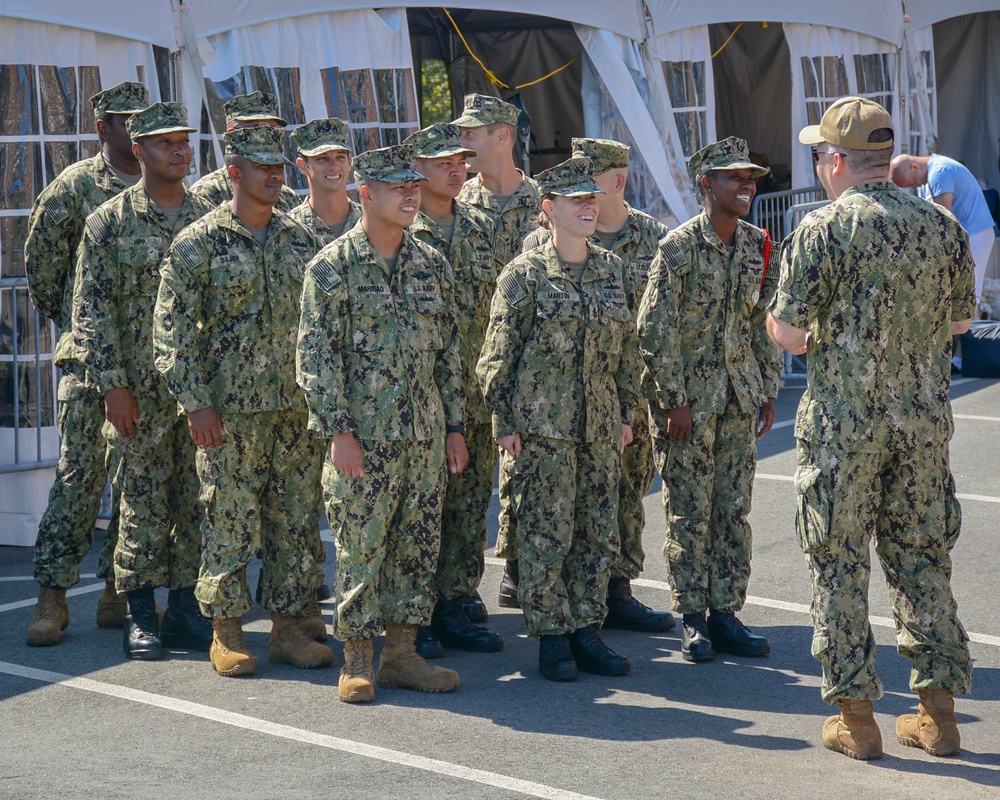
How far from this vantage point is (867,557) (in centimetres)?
469

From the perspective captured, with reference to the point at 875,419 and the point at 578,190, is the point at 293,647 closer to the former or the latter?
the point at 578,190

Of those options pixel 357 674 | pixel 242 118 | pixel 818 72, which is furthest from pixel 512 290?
pixel 818 72

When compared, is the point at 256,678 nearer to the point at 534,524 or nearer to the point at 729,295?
the point at 534,524

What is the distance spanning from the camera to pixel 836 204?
4637 millimetres

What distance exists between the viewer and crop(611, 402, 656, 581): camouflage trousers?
248 inches

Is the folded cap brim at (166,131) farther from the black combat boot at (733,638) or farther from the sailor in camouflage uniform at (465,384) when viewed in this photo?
the black combat boot at (733,638)

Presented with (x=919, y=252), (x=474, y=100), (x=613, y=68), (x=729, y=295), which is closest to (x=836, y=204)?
(x=919, y=252)

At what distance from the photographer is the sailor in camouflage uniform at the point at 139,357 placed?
19.2ft

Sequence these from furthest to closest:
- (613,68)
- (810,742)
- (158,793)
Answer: (613,68)
(810,742)
(158,793)

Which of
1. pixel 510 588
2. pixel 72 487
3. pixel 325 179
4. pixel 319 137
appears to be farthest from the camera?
pixel 510 588

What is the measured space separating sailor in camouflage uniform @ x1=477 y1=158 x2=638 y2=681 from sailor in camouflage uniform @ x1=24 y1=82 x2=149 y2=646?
187cm

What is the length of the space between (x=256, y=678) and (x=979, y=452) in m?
6.08

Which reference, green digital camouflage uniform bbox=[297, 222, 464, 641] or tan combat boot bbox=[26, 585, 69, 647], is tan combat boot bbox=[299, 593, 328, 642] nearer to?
green digital camouflage uniform bbox=[297, 222, 464, 641]

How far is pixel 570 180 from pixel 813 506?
167cm
